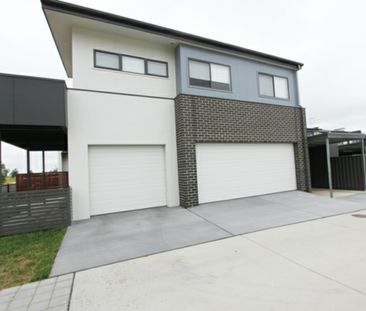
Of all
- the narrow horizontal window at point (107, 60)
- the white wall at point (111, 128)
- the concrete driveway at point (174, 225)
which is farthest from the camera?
the narrow horizontal window at point (107, 60)

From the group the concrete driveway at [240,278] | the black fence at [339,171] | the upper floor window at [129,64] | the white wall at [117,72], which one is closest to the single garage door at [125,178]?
the white wall at [117,72]

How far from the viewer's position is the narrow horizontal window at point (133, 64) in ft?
27.4

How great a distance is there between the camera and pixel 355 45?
12.5 m

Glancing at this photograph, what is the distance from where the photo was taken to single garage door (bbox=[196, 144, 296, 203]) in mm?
8828

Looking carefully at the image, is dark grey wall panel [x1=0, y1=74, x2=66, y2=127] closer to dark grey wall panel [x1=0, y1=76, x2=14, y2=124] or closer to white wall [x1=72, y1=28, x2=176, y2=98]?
dark grey wall panel [x1=0, y1=76, x2=14, y2=124]

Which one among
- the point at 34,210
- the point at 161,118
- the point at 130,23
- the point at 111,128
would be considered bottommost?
the point at 34,210

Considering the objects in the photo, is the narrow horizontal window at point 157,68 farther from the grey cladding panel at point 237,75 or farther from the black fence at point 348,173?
the black fence at point 348,173

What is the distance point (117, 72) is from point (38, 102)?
3.06 metres

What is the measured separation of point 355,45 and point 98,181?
15.6 metres

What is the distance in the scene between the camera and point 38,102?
614cm

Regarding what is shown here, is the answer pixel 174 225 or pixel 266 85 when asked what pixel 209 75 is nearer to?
pixel 266 85

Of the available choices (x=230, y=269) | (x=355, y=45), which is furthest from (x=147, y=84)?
(x=355, y=45)

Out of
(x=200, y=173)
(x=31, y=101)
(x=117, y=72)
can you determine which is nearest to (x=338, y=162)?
(x=200, y=173)

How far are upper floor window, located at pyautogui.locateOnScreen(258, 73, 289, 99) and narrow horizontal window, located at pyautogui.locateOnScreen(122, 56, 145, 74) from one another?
18.7 ft
